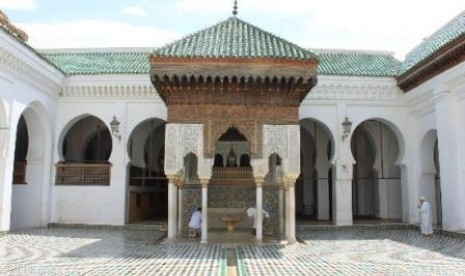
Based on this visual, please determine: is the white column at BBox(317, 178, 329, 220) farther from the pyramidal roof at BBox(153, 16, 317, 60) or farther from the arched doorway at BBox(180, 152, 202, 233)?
the pyramidal roof at BBox(153, 16, 317, 60)

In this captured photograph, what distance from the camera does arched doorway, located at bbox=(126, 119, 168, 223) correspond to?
28.5ft

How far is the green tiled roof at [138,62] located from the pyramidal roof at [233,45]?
1.91 metres

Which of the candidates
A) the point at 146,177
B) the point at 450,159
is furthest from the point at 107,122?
the point at 450,159

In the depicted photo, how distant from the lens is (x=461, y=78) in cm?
668

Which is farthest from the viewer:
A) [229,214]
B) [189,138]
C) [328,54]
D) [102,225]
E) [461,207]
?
[328,54]

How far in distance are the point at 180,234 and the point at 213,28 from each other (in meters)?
3.19

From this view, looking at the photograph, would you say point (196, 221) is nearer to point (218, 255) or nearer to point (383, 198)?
point (218, 255)

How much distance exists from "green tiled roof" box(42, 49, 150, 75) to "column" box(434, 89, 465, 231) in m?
5.10

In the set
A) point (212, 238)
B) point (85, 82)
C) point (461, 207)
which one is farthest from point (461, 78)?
point (85, 82)

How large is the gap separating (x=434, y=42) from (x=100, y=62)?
6.54 meters

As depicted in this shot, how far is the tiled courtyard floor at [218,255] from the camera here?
14.0ft

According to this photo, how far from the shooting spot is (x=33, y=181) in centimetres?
Result: 798

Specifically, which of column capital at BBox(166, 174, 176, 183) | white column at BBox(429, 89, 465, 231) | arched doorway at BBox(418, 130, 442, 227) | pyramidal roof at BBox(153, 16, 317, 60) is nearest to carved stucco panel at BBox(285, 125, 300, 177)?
pyramidal roof at BBox(153, 16, 317, 60)

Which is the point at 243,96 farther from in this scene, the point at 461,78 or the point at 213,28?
the point at 461,78
